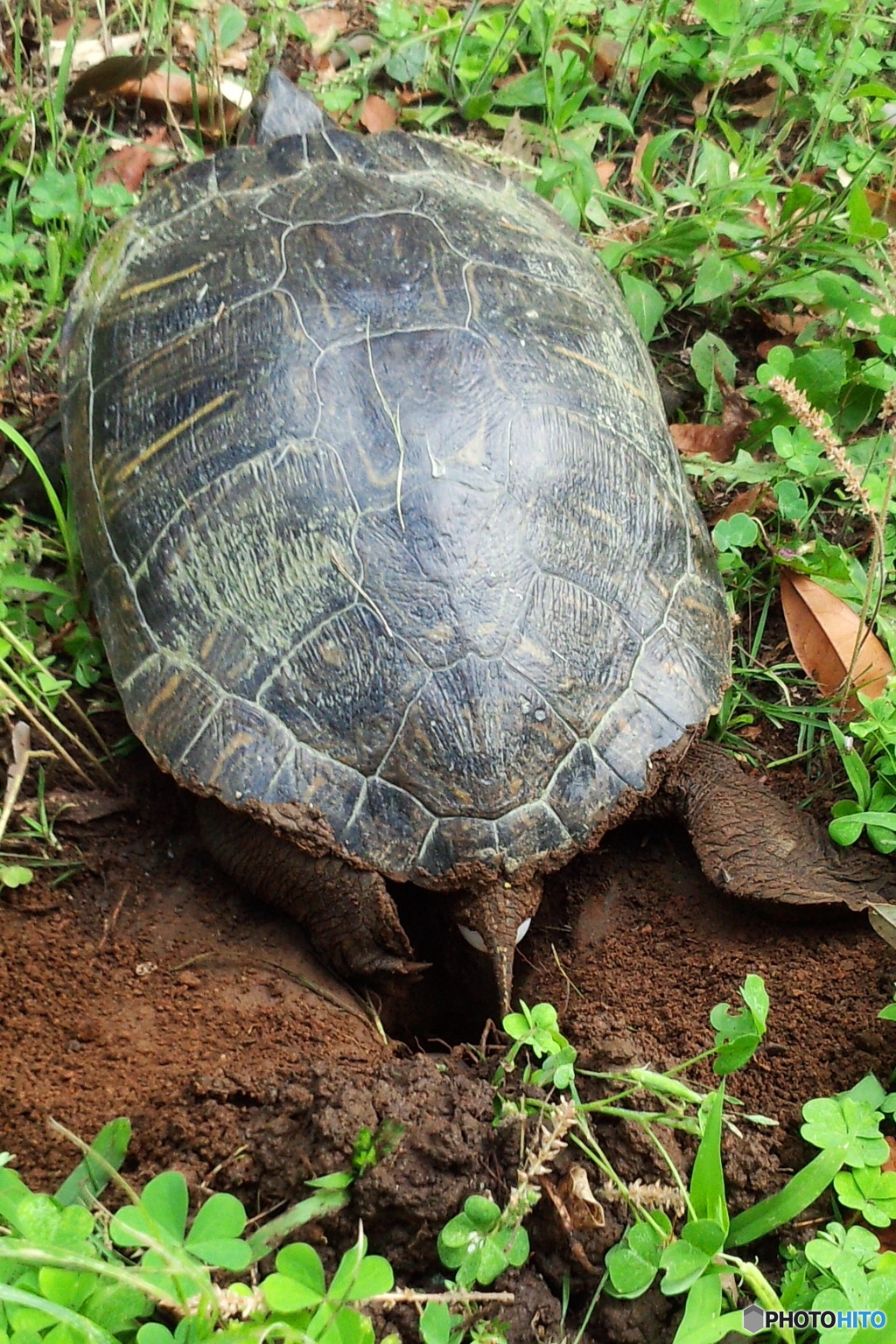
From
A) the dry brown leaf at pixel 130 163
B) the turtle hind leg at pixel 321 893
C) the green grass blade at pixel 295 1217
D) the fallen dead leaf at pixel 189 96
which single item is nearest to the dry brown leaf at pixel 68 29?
the fallen dead leaf at pixel 189 96

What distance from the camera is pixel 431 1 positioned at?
4465 millimetres

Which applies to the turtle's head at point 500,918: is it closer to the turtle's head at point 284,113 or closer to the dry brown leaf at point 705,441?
the dry brown leaf at point 705,441

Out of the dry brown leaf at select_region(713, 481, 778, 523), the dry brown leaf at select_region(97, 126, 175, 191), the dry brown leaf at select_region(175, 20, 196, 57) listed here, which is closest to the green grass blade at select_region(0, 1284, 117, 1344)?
the dry brown leaf at select_region(713, 481, 778, 523)

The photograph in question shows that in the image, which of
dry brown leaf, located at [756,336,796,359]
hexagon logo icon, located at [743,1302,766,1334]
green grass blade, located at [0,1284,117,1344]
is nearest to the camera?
green grass blade, located at [0,1284,117,1344]

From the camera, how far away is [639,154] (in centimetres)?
415

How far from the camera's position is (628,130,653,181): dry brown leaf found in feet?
13.3

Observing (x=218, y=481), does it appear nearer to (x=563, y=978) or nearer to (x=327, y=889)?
(x=327, y=889)

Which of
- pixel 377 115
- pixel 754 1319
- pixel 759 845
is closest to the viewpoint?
pixel 754 1319

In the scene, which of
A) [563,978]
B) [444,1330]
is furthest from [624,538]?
[444,1330]

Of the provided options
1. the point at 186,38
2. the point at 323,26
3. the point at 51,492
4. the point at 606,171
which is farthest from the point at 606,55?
the point at 51,492

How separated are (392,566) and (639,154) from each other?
276cm

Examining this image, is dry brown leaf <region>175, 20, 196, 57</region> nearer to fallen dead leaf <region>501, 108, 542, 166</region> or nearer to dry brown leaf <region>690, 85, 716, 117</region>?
fallen dead leaf <region>501, 108, 542, 166</region>

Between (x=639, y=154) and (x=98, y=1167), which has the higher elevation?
(x=639, y=154)

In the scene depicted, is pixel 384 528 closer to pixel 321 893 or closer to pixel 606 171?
pixel 321 893
